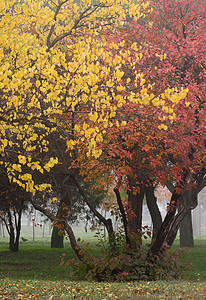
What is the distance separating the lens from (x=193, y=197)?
13984 millimetres

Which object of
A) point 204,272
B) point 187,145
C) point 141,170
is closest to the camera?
point 187,145

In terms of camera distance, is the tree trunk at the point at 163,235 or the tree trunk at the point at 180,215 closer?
the tree trunk at the point at 163,235

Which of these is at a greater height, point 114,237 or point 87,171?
point 87,171

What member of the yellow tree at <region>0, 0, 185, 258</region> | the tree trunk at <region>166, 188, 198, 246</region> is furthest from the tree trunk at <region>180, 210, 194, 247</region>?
the yellow tree at <region>0, 0, 185, 258</region>

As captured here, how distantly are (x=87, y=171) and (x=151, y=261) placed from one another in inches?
125

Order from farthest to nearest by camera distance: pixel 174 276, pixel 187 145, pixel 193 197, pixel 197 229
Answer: pixel 197 229 < pixel 193 197 < pixel 174 276 < pixel 187 145

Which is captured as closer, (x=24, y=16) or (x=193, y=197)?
(x=24, y=16)

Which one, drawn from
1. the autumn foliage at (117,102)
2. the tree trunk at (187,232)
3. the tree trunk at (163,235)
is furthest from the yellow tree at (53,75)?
the tree trunk at (187,232)

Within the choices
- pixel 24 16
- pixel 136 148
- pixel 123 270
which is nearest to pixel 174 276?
pixel 123 270

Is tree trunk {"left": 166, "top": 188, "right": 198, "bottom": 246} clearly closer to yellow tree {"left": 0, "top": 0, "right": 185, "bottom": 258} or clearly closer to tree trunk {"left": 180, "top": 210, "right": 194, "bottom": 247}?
yellow tree {"left": 0, "top": 0, "right": 185, "bottom": 258}

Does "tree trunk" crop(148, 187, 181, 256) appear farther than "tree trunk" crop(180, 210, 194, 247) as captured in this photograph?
No

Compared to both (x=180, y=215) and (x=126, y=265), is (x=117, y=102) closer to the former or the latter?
(x=126, y=265)

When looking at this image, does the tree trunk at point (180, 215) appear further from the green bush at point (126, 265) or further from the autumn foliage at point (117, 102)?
the green bush at point (126, 265)

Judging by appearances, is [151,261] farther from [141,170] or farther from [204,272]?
[204,272]
